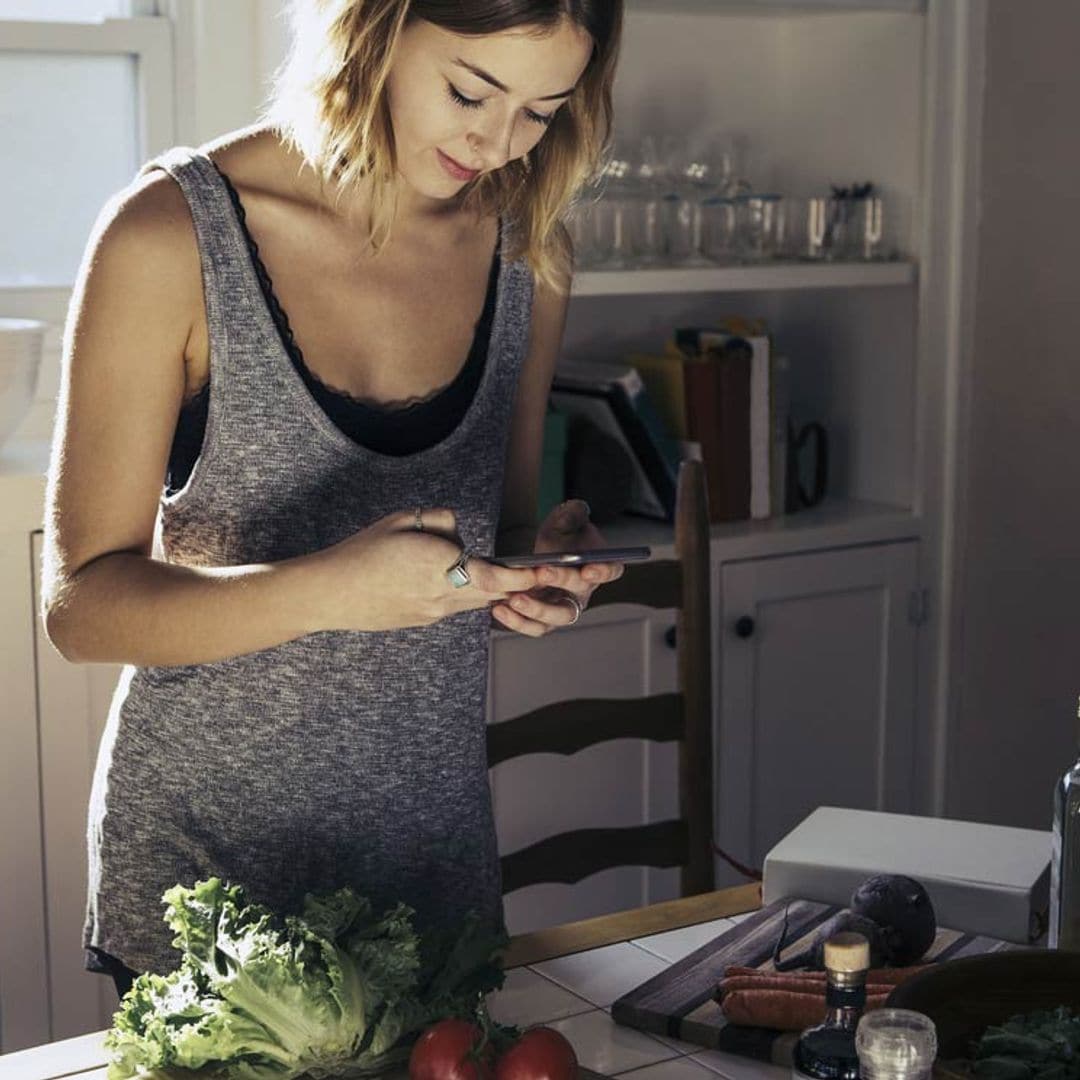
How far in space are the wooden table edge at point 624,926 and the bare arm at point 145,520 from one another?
33cm

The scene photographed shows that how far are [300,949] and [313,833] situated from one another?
1.10 ft

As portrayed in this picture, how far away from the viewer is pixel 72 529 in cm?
147

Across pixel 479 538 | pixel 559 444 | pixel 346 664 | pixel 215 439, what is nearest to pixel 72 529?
pixel 215 439

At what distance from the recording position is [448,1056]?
1.21m

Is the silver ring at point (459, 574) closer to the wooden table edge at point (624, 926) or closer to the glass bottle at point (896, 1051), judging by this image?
the wooden table edge at point (624, 926)

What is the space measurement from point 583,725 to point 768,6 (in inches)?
49.0

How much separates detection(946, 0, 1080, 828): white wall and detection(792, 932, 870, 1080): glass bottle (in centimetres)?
188

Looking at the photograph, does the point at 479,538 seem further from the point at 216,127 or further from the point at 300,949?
the point at 216,127

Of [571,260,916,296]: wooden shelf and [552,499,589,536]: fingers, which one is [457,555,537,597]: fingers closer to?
[552,499,589,536]: fingers

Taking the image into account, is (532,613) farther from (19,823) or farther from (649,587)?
(19,823)

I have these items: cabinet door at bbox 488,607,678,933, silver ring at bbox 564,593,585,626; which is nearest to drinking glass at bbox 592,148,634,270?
cabinet door at bbox 488,607,678,933

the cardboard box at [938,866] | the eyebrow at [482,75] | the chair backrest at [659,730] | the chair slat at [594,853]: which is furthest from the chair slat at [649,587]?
the eyebrow at [482,75]

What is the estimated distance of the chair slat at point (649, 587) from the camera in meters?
2.11

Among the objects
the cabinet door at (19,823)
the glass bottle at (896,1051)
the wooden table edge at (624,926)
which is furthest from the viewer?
the cabinet door at (19,823)
